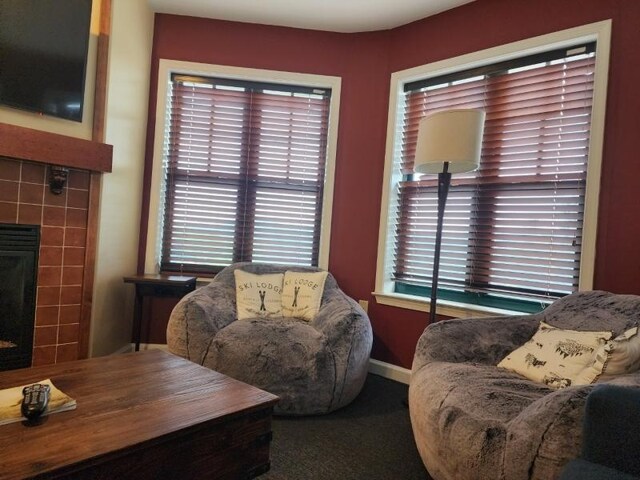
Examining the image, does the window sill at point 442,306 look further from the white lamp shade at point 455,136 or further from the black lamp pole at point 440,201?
the white lamp shade at point 455,136

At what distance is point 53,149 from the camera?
236 centimetres

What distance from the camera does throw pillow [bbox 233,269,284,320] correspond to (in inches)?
108

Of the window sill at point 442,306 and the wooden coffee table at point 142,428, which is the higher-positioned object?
the window sill at point 442,306

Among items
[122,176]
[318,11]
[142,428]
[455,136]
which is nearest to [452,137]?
[455,136]

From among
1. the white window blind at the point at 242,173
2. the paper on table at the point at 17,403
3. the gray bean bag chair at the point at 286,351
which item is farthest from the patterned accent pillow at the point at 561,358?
the white window blind at the point at 242,173

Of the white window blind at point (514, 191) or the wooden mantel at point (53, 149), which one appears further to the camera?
the white window blind at point (514, 191)

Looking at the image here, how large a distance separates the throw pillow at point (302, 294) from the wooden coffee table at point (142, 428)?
4.11ft

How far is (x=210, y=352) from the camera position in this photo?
222 cm

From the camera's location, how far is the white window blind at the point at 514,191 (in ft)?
7.87

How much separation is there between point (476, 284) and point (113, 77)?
281cm

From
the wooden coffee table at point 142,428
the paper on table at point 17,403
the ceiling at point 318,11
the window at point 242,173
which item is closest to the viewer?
the wooden coffee table at point 142,428

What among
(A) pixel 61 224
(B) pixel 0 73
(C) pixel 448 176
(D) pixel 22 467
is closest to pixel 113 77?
(B) pixel 0 73

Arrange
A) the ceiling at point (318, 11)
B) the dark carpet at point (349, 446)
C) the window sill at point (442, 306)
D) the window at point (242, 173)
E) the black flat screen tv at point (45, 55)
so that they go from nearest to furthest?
the dark carpet at point (349, 446)
the black flat screen tv at point (45, 55)
the window sill at point (442, 306)
the ceiling at point (318, 11)
the window at point (242, 173)

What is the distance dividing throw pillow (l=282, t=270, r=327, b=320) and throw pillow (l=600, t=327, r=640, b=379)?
164 cm
